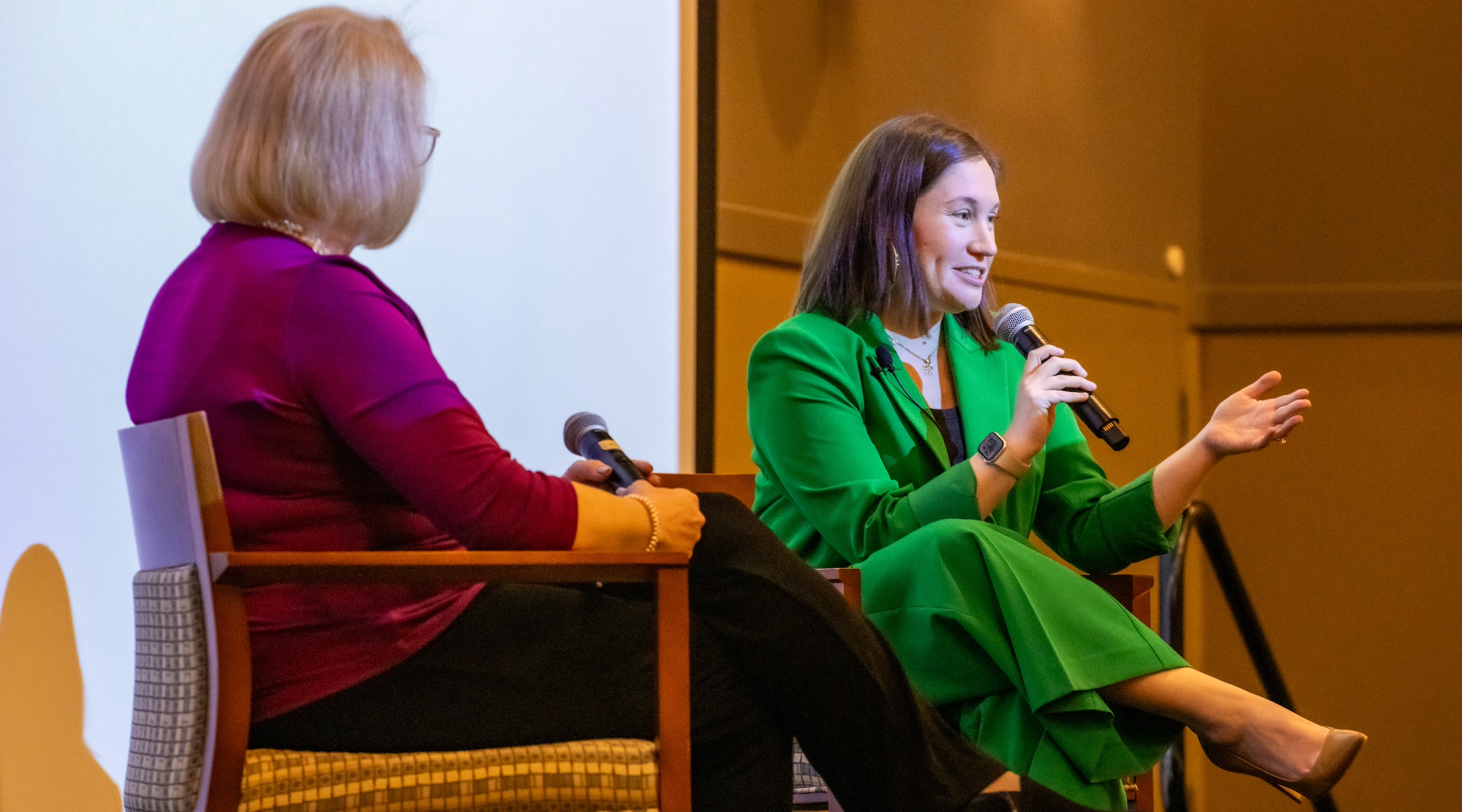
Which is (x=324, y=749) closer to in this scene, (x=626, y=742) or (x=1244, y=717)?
(x=626, y=742)

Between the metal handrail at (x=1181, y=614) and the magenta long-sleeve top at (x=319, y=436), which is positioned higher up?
the magenta long-sleeve top at (x=319, y=436)

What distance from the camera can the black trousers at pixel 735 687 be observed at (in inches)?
53.6

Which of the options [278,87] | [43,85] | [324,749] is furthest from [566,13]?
[324,749]

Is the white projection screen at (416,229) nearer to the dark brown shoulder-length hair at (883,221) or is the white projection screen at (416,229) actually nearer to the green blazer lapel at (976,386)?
the dark brown shoulder-length hair at (883,221)

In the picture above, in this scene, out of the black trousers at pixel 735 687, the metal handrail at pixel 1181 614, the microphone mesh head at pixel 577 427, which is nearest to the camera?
the black trousers at pixel 735 687

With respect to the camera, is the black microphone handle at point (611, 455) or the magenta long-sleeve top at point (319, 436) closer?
the magenta long-sleeve top at point (319, 436)

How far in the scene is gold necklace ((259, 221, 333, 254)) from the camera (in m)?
1.38

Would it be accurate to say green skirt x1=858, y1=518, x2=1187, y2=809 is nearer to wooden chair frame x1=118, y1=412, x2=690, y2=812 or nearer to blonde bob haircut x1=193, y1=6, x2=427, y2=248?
wooden chair frame x1=118, y1=412, x2=690, y2=812

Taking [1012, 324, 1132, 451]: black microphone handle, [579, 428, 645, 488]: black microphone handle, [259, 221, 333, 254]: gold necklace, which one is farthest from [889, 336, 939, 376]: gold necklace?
[259, 221, 333, 254]: gold necklace

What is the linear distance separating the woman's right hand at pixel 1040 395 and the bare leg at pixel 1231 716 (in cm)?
36

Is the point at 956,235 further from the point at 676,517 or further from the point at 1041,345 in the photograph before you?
the point at 676,517

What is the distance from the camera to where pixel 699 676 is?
1.39 meters

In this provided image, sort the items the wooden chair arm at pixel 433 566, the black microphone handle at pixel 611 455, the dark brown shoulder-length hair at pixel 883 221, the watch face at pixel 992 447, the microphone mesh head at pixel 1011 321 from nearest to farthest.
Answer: the wooden chair arm at pixel 433 566 < the black microphone handle at pixel 611 455 < the watch face at pixel 992 447 < the microphone mesh head at pixel 1011 321 < the dark brown shoulder-length hair at pixel 883 221

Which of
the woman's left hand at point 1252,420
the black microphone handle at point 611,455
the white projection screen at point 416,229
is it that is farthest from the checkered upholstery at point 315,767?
the woman's left hand at point 1252,420
